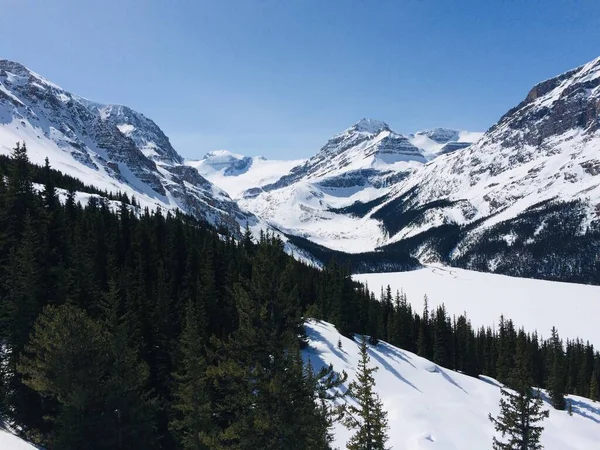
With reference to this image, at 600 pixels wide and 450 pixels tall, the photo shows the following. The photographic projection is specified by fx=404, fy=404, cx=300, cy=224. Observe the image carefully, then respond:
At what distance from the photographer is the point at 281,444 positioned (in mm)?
12531

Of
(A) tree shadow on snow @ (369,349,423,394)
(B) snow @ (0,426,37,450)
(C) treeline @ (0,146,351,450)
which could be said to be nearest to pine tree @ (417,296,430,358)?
(A) tree shadow on snow @ (369,349,423,394)

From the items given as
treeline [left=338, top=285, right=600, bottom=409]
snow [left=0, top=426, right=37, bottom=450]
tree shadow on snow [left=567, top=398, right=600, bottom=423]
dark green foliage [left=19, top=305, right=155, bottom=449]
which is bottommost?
tree shadow on snow [left=567, top=398, right=600, bottom=423]

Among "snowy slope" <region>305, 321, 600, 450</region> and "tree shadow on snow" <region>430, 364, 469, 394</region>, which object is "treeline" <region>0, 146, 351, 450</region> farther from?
"tree shadow on snow" <region>430, 364, 469, 394</region>

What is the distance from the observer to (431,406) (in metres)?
43.0

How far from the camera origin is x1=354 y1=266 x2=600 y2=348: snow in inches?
5212

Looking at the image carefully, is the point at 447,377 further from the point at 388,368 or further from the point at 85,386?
the point at 85,386

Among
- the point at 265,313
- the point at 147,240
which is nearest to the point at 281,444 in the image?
the point at 265,313

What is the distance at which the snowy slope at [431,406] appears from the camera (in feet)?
123

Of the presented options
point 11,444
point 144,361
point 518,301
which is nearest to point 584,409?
point 144,361

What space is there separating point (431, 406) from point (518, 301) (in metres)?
131

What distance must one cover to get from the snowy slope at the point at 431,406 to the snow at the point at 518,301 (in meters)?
79.4

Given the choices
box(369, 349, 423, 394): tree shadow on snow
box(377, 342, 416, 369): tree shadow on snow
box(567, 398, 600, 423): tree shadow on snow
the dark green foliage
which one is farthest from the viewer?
box(567, 398, 600, 423): tree shadow on snow

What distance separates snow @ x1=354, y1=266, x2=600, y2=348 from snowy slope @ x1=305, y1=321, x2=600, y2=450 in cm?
7944

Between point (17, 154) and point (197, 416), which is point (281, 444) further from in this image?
point (17, 154)
